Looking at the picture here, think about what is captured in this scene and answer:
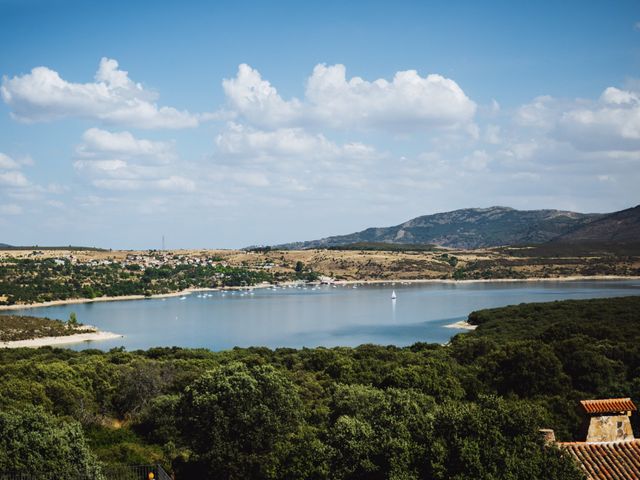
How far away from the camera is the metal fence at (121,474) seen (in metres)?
11.2

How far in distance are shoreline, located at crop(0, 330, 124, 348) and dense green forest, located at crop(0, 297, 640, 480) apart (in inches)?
994

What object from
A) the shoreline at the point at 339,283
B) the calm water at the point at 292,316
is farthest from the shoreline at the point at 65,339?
the shoreline at the point at 339,283

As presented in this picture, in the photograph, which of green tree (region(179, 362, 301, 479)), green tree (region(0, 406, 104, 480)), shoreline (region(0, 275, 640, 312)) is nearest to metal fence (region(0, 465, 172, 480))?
green tree (region(0, 406, 104, 480))

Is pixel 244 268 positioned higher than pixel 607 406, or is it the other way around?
pixel 607 406

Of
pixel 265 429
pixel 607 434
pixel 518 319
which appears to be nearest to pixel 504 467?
pixel 607 434

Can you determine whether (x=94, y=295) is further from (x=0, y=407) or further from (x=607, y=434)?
(x=607, y=434)

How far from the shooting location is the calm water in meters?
59.6

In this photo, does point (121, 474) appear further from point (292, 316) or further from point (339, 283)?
Result: point (339, 283)

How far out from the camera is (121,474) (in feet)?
42.0

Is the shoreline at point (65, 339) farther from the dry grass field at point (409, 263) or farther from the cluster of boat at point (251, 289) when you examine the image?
the dry grass field at point (409, 263)

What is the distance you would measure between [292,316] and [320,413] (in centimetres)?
6202

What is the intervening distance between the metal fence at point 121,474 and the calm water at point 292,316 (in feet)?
136

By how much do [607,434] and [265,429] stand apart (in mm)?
8611

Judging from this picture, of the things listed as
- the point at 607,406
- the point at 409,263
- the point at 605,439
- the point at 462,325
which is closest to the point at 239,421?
the point at 605,439
